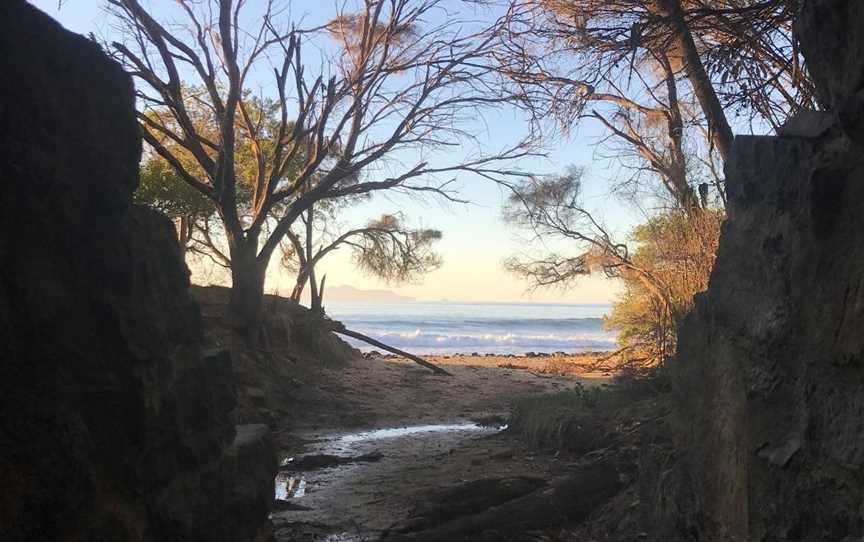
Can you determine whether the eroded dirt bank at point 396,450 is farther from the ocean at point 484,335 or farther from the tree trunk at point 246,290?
the ocean at point 484,335

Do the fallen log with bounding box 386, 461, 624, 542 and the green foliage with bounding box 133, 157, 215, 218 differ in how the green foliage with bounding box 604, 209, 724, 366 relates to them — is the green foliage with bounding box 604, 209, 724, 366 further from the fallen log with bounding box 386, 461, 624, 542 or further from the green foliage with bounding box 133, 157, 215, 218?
the green foliage with bounding box 133, 157, 215, 218

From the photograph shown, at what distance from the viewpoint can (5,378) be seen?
8.97ft

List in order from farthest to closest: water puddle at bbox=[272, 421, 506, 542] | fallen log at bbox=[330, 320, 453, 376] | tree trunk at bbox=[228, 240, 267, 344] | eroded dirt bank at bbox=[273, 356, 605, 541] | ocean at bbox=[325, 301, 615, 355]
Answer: ocean at bbox=[325, 301, 615, 355] → fallen log at bbox=[330, 320, 453, 376] → tree trunk at bbox=[228, 240, 267, 344] → eroded dirt bank at bbox=[273, 356, 605, 541] → water puddle at bbox=[272, 421, 506, 542]

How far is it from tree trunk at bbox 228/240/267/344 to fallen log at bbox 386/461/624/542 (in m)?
9.47

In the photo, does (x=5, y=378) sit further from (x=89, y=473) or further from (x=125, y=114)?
(x=125, y=114)

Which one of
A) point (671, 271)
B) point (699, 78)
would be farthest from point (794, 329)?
point (671, 271)

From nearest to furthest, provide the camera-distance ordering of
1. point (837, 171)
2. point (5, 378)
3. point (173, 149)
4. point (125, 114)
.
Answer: point (837, 171)
point (5, 378)
point (125, 114)
point (173, 149)

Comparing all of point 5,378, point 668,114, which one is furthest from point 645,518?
point 668,114

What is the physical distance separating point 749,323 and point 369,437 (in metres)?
8.19

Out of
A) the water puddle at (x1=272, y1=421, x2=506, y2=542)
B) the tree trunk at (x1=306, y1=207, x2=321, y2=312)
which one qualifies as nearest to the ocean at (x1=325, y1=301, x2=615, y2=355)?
the tree trunk at (x1=306, y1=207, x2=321, y2=312)

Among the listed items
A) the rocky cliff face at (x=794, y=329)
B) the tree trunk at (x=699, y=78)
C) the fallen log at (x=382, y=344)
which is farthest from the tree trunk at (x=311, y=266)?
the rocky cliff face at (x=794, y=329)

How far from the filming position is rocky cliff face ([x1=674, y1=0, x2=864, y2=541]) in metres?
2.31

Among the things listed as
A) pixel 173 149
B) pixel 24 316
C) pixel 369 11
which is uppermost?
pixel 369 11

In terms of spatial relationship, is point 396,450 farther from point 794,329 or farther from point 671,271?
point 794,329
